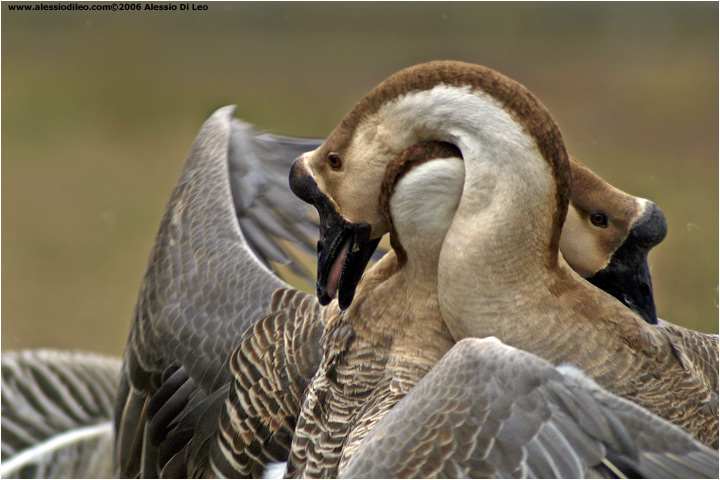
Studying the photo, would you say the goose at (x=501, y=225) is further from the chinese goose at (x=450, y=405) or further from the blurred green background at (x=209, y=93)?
the blurred green background at (x=209, y=93)

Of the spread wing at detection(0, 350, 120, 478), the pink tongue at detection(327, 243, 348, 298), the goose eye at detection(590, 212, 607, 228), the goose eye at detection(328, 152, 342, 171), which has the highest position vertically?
the goose eye at detection(328, 152, 342, 171)

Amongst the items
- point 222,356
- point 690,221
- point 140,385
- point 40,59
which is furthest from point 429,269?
point 40,59

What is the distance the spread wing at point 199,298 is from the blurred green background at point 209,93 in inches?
104

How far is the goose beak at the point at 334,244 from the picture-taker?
3.54ft

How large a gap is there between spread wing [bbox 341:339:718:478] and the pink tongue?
8.0 inches

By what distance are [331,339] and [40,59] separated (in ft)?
20.7

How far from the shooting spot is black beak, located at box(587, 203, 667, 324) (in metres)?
1.06

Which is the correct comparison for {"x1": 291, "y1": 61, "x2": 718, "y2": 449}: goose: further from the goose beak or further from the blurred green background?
the blurred green background

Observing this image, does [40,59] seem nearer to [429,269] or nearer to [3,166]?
[3,166]

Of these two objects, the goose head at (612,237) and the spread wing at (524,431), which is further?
the goose head at (612,237)

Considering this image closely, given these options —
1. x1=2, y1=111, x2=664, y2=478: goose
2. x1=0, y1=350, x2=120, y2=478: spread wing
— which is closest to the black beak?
x1=2, y1=111, x2=664, y2=478: goose

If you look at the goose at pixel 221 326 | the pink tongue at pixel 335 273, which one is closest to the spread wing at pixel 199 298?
the goose at pixel 221 326

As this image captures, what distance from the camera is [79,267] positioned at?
5426 mm

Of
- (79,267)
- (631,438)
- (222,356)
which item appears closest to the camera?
(631,438)
